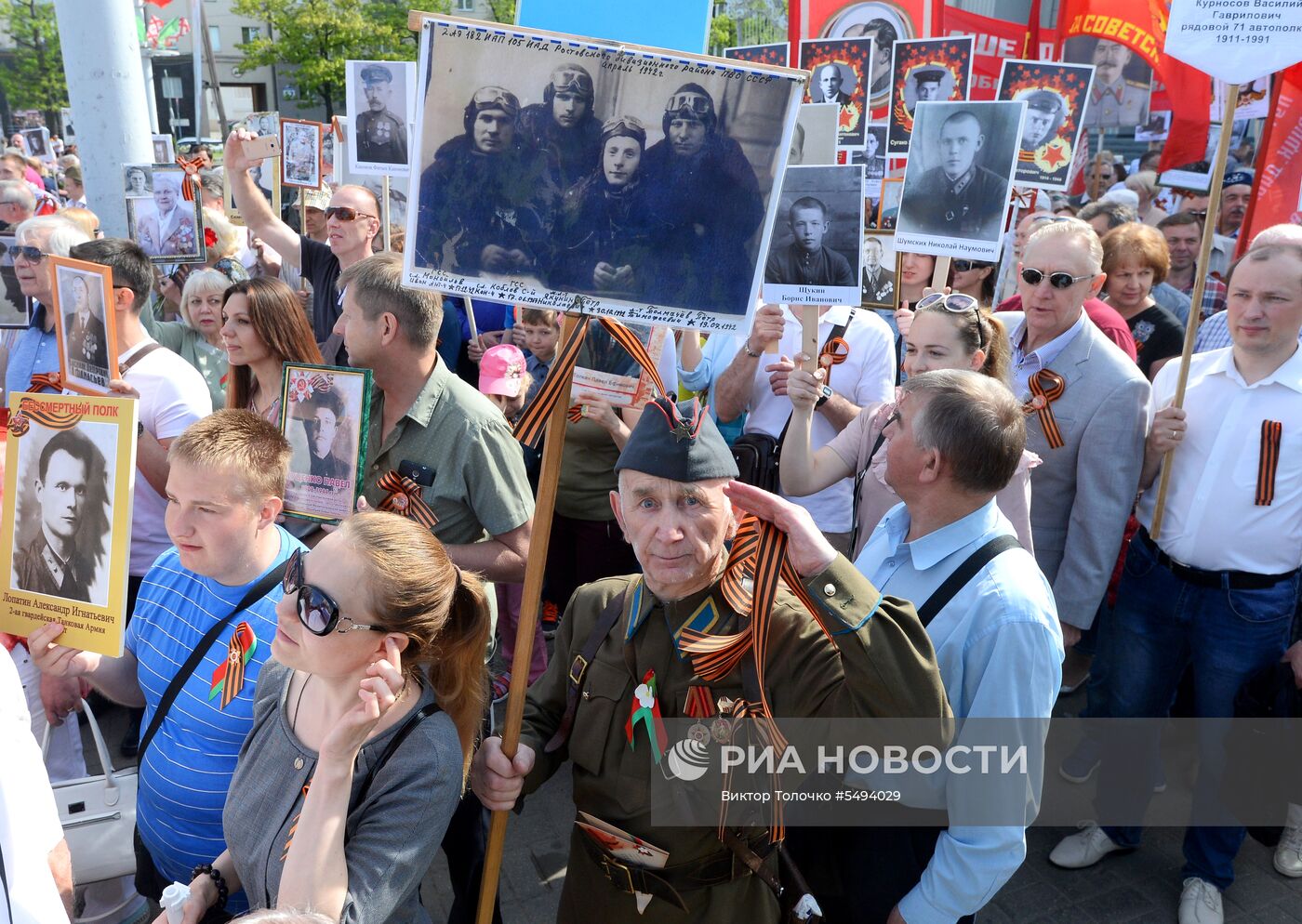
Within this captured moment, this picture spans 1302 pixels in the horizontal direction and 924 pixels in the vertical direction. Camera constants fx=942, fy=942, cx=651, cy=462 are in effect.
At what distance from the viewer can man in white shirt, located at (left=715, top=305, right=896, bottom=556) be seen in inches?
172

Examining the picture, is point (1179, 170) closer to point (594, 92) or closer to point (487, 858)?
point (594, 92)

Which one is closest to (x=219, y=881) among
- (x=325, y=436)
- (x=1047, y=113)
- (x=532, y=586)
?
(x=532, y=586)

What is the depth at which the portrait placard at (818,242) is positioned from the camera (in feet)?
13.2

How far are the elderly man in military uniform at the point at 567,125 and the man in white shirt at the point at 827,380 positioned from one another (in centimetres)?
229

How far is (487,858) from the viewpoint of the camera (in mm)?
2305

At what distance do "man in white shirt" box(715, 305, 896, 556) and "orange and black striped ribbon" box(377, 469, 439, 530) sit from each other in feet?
5.86

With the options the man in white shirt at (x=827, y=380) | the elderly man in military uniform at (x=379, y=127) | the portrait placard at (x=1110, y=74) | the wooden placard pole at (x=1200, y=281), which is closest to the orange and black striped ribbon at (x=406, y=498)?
the man in white shirt at (x=827, y=380)

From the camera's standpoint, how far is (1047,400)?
3789mm

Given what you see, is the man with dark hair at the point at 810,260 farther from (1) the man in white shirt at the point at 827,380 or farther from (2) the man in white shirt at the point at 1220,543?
A: (2) the man in white shirt at the point at 1220,543

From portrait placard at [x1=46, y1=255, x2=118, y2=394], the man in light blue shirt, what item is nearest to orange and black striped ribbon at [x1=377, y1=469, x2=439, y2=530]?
portrait placard at [x1=46, y1=255, x2=118, y2=394]

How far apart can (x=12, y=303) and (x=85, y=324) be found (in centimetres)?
181

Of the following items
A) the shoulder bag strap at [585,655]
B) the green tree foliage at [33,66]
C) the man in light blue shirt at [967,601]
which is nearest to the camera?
the man in light blue shirt at [967,601]

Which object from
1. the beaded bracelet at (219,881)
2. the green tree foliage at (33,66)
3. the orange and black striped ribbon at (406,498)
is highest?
the green tree foliage at (33,66)

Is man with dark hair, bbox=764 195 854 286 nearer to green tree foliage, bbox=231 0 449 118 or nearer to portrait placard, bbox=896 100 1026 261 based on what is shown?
portrait placard, bbox=896 100 1026 261
